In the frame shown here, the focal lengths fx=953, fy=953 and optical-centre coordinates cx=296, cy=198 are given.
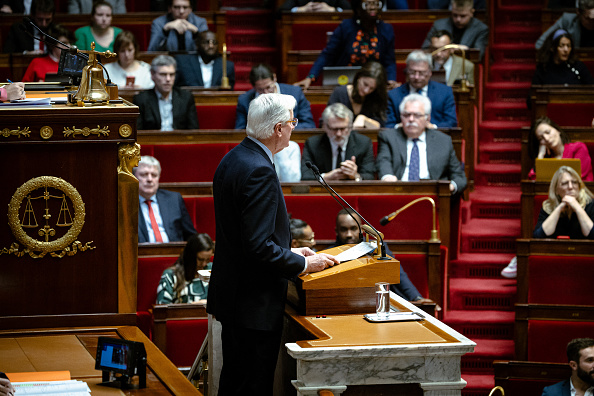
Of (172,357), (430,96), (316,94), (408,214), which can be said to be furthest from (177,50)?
(172,357)

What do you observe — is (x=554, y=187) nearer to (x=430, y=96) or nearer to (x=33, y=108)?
(x=430, y=96)

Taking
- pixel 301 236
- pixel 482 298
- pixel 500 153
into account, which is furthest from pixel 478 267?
pixel 301 236

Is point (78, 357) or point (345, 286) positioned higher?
point (345, 286)

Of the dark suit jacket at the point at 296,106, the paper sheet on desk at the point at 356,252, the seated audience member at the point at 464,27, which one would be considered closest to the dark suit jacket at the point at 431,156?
the dark suit jacket at the point at 296,106

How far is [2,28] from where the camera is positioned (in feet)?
20.0

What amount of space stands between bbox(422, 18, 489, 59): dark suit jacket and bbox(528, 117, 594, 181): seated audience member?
1187 mm

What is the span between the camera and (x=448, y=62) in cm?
569

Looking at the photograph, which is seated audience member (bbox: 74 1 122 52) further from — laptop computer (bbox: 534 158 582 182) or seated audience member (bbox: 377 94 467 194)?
laptop computer (bbox: 534 158 582 182)

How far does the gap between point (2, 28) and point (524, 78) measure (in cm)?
339

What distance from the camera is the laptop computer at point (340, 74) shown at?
5.30 meters

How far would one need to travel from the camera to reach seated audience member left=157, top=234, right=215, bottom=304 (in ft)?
11.6

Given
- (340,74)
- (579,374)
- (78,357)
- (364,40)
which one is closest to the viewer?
(78,357)

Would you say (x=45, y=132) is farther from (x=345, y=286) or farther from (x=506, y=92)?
(x=506, y=92)

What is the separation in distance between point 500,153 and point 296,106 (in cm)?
140
